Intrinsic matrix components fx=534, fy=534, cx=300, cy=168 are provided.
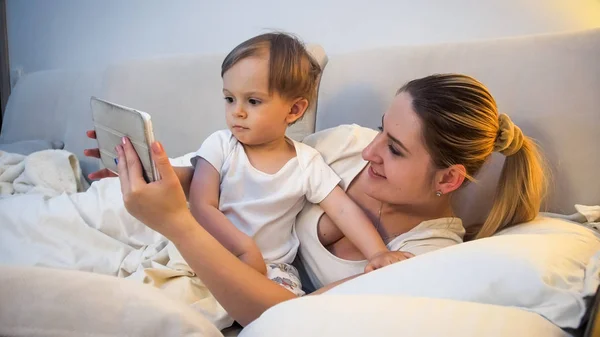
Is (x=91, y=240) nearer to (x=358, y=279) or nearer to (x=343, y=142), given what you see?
(x=343, y=142)

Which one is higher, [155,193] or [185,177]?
[155,193]

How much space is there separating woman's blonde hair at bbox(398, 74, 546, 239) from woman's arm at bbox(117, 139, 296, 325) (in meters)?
0.42

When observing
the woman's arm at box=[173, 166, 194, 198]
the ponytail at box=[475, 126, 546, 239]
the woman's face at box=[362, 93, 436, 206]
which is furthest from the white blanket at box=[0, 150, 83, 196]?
the ponytail at box=[475, 126, 546, 239]

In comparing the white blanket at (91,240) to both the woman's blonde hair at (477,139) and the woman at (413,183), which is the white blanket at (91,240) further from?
the woman's blonde hair at (477,139)

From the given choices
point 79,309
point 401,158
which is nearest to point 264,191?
point 401,158

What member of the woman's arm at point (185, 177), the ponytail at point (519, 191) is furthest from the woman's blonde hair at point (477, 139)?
the woman's arm at point (185, 177)

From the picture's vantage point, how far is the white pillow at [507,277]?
69 cm

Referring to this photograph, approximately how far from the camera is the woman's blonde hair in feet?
3.31

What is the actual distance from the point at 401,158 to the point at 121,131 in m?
0.52

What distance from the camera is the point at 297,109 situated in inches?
48.8

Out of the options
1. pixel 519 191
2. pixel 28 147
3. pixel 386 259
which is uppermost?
pixel 519 191

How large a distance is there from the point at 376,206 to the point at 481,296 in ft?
1.73

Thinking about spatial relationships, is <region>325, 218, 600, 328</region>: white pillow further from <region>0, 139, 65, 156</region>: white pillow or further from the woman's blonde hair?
<region>0, 139, 65, 156</region>: white pillow

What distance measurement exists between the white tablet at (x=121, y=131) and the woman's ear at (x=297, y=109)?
1.36 ft
